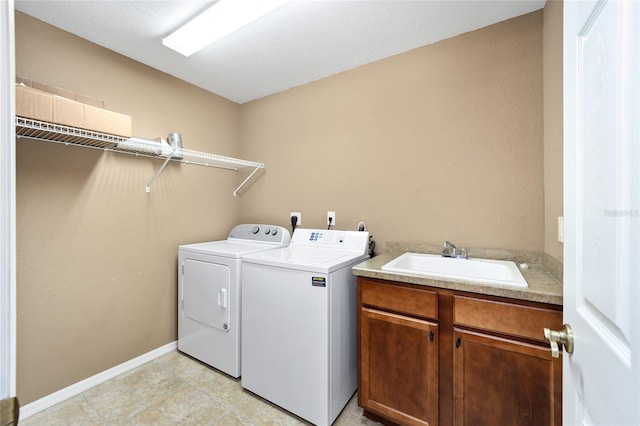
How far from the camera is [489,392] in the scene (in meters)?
1.23

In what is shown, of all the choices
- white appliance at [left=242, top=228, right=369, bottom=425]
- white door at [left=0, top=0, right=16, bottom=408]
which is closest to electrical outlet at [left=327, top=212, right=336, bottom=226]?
white appliance at [left=242, top=228, right=369, bottom=425]

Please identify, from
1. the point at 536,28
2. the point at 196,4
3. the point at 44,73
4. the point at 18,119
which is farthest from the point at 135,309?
the point at 536,28

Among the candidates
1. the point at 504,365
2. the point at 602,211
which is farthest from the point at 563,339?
the point at 504,365

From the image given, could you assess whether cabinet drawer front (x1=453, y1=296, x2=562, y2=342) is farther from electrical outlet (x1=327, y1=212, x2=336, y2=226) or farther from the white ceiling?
the white ceiling

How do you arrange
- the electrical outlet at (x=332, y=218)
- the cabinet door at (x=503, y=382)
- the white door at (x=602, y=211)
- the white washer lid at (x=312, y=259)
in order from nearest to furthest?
the white door at (x=602, y=211), the cabinet door at (x=503, y=382), the white washer lid at (x=312, y=259), the electrical outlet at (x=332, y=218)

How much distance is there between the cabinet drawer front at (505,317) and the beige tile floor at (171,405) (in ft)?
2.94

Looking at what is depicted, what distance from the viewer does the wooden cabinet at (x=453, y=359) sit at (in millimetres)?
1141

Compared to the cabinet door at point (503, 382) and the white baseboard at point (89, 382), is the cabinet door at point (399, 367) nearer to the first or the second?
the cabinet door at point (503, 382)

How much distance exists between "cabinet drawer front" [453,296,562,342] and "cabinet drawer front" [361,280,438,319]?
0.11 m

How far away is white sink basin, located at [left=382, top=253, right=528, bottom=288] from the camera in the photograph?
144 centimetres

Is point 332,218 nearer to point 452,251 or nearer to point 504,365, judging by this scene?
point 452,251

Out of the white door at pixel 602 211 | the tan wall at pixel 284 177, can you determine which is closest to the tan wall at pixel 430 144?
the tan wall at pixel 284 177

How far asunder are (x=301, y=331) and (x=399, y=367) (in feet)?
1.85

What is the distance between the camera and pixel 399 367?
4.74ft
